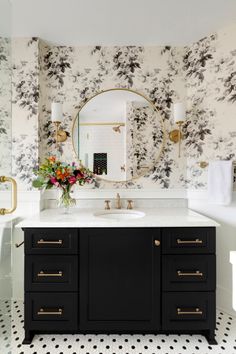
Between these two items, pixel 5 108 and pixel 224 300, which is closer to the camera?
pixel 5 108

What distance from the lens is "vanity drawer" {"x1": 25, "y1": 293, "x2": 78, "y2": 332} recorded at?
1.53m

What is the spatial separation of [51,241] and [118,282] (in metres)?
0.57

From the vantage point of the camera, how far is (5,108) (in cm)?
113

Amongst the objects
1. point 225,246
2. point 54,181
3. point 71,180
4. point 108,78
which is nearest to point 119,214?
point 71,180

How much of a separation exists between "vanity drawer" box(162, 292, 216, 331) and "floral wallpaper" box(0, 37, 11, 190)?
4.50ft

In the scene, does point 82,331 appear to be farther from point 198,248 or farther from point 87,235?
point 198,248

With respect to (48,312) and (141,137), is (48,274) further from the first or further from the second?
(141,137)

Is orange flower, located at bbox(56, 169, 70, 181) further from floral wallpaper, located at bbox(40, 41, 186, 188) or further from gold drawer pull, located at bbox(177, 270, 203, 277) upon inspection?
gold drawer pull, located at bbox(177, 270, 203, 277)

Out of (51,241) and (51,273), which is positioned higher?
(51,241)

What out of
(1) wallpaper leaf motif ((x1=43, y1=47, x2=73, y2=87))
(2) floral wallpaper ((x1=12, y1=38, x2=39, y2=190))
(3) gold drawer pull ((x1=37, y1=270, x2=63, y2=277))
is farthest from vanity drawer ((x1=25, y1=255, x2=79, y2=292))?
(1) wallpaper leaf motif ((x1=43, y1=47, x2=73, y2=87))

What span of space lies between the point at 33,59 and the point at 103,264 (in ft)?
6.46

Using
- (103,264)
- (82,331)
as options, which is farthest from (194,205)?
(82,331)

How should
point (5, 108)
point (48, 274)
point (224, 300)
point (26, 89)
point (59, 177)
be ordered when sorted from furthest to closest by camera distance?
point (26, 89) → point (224, 300) → point (59, 177) → point (48, 274) → point (5, 108)

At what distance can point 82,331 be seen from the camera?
5.12 ft
